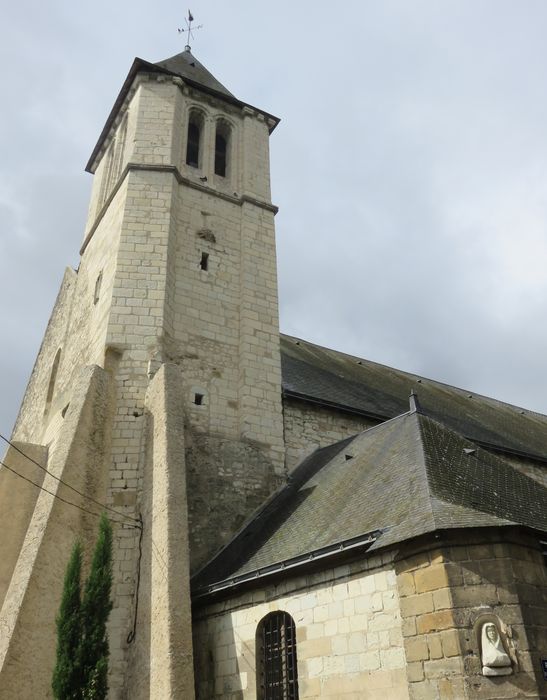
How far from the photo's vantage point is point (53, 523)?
9.25 m

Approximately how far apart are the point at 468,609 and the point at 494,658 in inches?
20.5

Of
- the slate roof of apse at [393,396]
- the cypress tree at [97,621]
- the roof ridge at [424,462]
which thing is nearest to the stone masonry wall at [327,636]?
the roof ridge at [424,462]

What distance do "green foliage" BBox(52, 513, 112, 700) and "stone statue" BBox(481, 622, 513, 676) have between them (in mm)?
4580

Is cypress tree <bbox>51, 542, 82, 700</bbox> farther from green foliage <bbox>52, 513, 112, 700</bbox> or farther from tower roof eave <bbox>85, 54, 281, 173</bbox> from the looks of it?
tower roof eave <bbox>85, 54, 281, 173</bbox>

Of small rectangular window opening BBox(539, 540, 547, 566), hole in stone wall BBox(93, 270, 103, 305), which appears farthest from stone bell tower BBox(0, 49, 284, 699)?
small rectangular window opening BBox(539, 540, 547, 566)

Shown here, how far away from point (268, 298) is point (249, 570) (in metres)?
7.24

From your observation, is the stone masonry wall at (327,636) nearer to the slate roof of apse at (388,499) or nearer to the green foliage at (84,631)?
the slate roof of apse at (388,499)

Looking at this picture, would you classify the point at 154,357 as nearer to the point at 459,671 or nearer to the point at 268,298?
the point at 268,298

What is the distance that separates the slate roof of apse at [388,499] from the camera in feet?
25.2

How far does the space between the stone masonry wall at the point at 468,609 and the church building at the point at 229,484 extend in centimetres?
2

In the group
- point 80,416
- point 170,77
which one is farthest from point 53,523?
point 170,77

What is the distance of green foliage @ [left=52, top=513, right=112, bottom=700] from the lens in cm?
760

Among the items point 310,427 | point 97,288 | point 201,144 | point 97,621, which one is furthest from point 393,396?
point 97,621

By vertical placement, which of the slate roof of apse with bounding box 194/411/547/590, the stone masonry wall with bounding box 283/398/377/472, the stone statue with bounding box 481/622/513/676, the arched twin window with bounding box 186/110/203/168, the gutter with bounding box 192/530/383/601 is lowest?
the stone statue with bounding box 481/622/513/676
